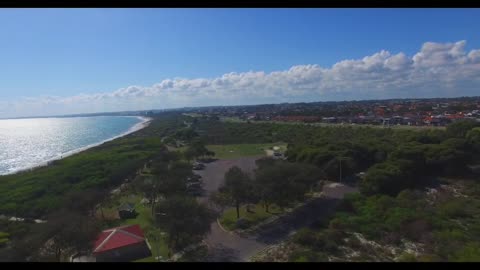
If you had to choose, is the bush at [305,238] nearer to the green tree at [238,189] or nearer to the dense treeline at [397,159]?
the green tree at [238,189]

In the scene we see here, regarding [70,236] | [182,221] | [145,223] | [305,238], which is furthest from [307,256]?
[145,223]

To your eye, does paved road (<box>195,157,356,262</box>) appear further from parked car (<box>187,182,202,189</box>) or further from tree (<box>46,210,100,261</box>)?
tree (<box>46,210,100,261</box>)

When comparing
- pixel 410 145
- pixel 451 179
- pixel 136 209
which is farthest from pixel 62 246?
pixel 410 145

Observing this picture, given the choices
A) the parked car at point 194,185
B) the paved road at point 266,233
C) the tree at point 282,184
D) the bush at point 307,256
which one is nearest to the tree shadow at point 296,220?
the paved road at point 266,233

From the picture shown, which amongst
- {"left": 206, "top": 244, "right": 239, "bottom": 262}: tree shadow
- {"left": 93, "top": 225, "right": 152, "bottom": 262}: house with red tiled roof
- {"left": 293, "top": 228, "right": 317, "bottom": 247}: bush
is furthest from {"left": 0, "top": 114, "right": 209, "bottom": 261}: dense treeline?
{"left": 293, "top": 228, "right": 317, "bottom": 247}: bush

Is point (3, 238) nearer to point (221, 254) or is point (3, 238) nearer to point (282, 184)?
point (221, 254)
